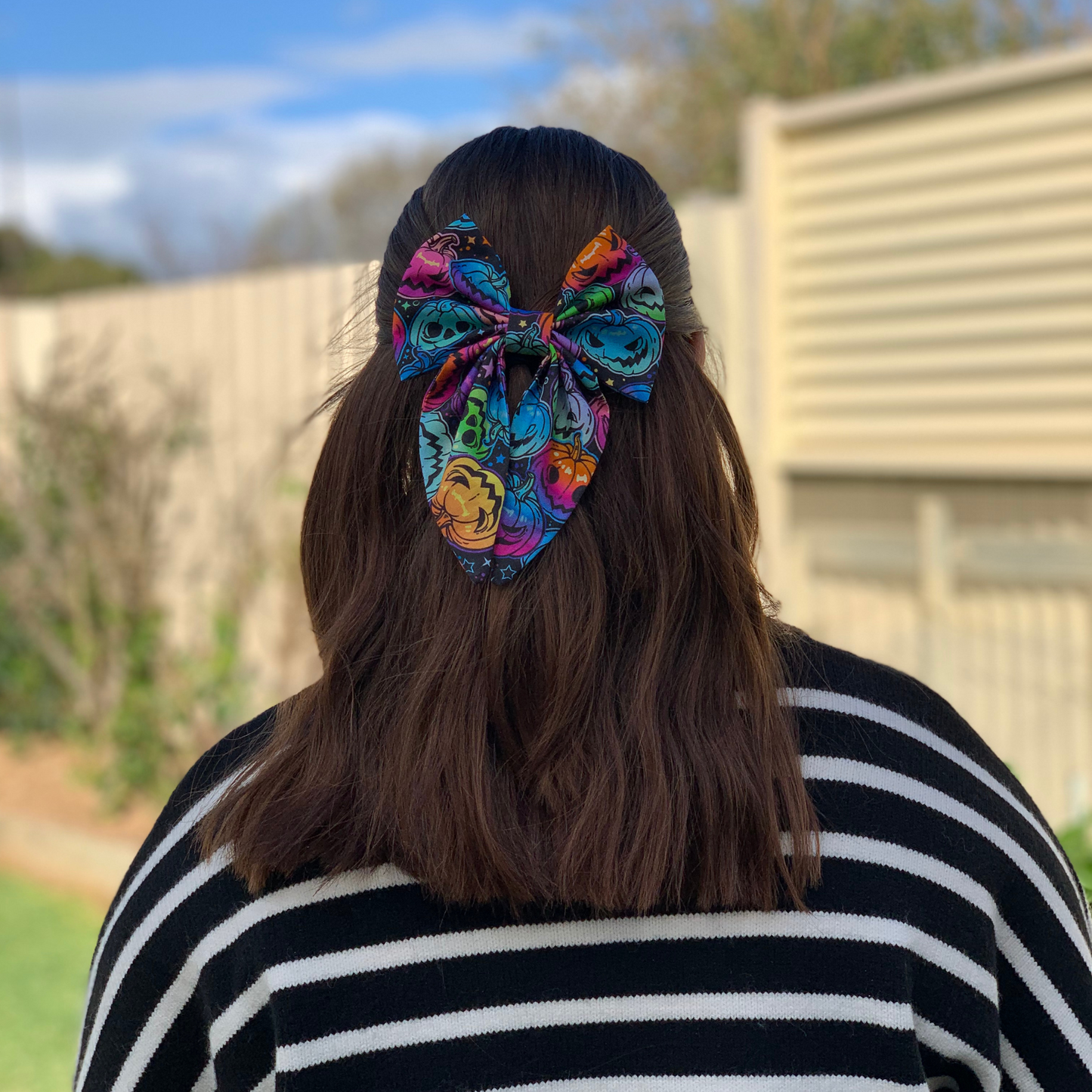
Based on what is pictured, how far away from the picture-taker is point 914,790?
1104 mm

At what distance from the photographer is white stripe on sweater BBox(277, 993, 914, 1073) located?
41.3 inches

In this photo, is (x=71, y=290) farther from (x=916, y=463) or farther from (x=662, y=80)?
(x=916, y=463)

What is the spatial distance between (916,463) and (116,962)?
346 cm

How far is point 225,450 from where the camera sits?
5.77 meters

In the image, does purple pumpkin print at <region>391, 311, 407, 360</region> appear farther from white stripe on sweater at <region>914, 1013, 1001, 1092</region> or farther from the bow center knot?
white stripe on sweater at <region>914, 1013, 1001, 1092</region>

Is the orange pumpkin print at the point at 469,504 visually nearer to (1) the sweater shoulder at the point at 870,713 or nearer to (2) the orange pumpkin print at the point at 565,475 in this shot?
(2) the orange pumpkin print at the point at 565,475

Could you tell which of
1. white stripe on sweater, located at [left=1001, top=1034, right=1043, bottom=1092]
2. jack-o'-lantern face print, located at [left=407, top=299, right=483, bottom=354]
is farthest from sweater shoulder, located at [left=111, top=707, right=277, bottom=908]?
white stripe on sweater, located at [left=1001, top=1034, right=1043, bottom=1092]

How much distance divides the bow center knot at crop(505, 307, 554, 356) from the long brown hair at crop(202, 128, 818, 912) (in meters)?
0.03

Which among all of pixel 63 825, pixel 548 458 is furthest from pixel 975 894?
pixel 63 825

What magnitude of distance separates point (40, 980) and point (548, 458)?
3.64 metres

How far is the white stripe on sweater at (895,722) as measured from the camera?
113cm

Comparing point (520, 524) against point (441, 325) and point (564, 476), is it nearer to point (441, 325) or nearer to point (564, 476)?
point (564, 476)

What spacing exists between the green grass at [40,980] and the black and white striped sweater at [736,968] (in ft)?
8.92

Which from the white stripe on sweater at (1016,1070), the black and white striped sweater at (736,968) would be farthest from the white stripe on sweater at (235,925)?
the white stripe on sweater at (1016,1070)
